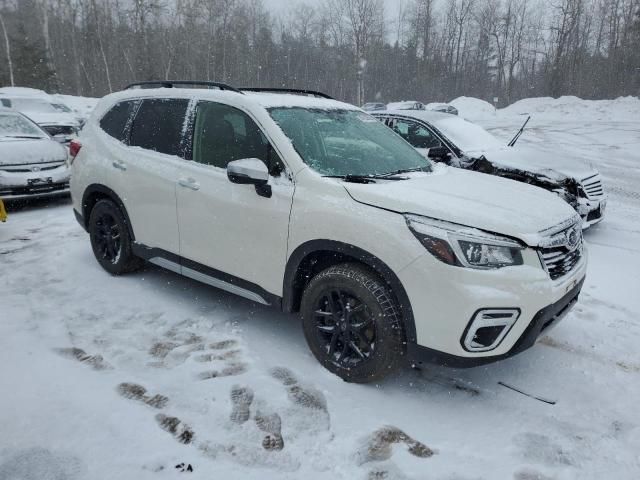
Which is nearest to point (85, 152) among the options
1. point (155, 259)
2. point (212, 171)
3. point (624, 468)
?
point (155, 259)

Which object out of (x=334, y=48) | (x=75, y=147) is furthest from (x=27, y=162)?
(x=334, y=48)

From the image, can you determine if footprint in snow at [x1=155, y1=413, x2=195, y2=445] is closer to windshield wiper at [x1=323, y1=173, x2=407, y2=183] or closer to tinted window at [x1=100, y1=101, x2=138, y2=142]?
windshield wiper at [x1=323, y1=173, x2=407, y2=183]

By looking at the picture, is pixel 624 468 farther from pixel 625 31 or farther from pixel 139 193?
pixel 625 31

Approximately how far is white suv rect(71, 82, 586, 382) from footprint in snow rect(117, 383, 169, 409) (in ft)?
3.19

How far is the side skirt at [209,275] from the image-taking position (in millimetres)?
3523

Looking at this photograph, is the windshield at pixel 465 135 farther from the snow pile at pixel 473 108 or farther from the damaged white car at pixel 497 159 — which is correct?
the snow pile at pixel 473 108

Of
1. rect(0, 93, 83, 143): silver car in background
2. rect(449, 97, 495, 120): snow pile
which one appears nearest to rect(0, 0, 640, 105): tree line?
rect(449, 97, 495, 120): snow pile

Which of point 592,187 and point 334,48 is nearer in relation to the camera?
point 592,187

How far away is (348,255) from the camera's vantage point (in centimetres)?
299

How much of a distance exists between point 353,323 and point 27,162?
7164 millimetres

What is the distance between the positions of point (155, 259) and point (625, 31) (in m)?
54.1

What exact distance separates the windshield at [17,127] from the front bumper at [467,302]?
8440 millimetres

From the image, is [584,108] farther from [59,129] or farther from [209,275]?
[209,275]

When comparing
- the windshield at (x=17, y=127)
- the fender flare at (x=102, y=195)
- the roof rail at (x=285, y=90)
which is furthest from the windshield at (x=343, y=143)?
the windshield at (x=17, y=127)
